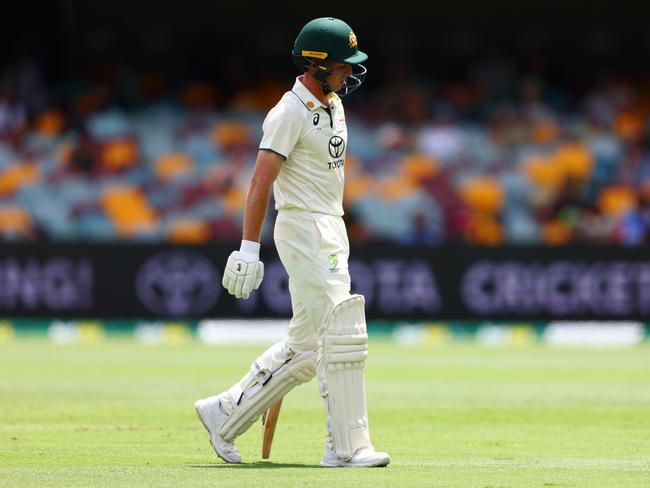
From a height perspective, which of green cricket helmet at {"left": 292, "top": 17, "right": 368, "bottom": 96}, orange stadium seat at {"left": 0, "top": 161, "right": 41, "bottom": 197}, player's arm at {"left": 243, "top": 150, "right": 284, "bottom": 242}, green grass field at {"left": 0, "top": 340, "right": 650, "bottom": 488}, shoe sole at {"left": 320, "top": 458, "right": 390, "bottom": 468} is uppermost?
orange stadium seat at {"left": 0, "top": 161, "right": 41, "bottom": 197}

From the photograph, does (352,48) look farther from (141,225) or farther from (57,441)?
(141,225)

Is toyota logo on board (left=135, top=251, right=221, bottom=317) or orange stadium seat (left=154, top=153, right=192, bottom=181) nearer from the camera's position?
toyota logo on board (left=135, top=251, right=221, bottom=317)

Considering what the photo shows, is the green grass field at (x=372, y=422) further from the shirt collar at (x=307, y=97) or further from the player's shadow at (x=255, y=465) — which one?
the shirt collar at (x=307, y=97)

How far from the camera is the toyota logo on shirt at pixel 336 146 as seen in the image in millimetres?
5371

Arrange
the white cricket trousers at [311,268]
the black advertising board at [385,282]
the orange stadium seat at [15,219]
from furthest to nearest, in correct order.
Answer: the orange stadium seat at [15,219] → the black advertising board at [385,282] → the white cricket trousers at [311,268]

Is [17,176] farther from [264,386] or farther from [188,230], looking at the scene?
[264,386]

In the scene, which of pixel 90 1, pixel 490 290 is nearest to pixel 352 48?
pixel 490 290

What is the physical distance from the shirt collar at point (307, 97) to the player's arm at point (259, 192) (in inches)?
10.2

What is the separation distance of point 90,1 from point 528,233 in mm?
7276

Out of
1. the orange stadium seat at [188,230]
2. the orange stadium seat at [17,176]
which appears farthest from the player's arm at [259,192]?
the orange stadium seat at [17,176]

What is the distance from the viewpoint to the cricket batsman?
5.21 m

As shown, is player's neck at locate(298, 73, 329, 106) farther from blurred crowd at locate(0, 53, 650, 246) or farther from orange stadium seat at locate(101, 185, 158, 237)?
orange stadium seat at locate(101, 185, 158, 237)

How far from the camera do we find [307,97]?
5340 mm

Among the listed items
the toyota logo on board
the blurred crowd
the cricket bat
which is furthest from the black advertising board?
the cricket bat
